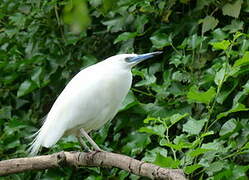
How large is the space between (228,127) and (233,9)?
29.7 inches

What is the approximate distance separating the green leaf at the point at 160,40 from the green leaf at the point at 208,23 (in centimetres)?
21

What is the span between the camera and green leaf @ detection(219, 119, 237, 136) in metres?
2.78

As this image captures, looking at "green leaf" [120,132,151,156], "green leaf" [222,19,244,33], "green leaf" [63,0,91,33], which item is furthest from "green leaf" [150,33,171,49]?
"green leaf" [63,0,91,33]

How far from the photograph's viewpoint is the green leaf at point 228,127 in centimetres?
278

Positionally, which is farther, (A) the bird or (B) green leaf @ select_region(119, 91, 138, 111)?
(B) green leaf @ select_region(119, 91, 138, 111)

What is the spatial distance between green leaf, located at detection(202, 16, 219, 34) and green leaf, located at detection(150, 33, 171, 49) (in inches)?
8.4

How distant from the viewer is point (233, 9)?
3205 millimetres

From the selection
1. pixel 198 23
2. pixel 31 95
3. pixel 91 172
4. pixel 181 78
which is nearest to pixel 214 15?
pixel 198 23

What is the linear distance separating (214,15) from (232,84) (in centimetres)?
A: 64

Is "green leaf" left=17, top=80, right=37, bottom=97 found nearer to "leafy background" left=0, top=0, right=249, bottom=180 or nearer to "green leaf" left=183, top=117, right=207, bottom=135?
"leafy background" left=0, top=0, right=249, bottom=180

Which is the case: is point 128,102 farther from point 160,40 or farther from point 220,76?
point 220,76

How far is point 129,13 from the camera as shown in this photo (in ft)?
11.8

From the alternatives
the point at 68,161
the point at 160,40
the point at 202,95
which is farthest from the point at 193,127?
the point at 160,40

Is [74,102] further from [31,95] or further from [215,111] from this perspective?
[31,95]
